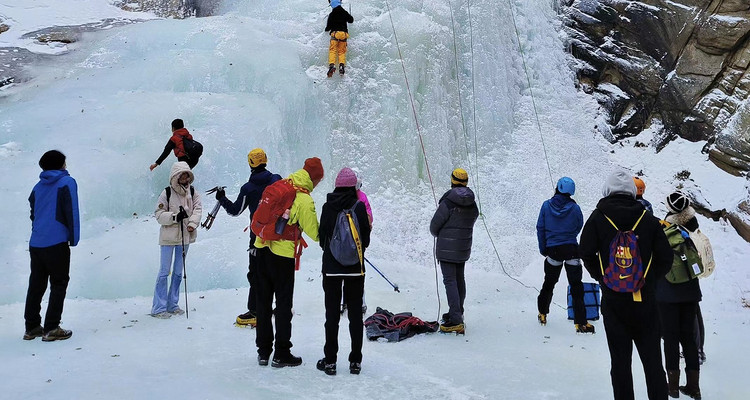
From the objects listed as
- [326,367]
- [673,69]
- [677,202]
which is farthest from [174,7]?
[677,202]

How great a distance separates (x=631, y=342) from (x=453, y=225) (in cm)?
272

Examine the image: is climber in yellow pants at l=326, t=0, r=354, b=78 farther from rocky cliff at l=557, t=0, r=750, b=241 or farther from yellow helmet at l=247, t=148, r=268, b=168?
rocky cliff at l=557, t=0, r=750, b=241

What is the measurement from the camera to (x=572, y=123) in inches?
483

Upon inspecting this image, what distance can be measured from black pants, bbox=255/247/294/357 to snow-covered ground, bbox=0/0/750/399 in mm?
225

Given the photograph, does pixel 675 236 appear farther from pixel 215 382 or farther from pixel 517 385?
pixel 215 382

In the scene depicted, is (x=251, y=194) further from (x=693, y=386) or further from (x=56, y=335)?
(x=693, y=386)

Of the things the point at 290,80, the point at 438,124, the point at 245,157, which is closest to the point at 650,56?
the point at 438,124

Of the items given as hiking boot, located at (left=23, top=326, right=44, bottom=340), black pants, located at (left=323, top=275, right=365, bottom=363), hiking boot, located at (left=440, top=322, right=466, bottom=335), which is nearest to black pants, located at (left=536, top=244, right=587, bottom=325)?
hiking boot, located at (left=440, top=322, right=466, bottom=335)

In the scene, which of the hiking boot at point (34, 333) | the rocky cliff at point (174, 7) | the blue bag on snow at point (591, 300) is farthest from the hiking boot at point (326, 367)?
the rocky cliff at point (174, 7)

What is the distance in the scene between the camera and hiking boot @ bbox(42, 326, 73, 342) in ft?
17.4

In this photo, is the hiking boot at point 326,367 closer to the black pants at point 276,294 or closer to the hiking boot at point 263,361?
the black pants at point 276,294

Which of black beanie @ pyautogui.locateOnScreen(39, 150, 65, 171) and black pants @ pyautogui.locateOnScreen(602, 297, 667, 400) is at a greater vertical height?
black beanie @ pyautogui.locateOnScreen(39, 150, 65, 171)

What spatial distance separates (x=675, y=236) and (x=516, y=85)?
8149 millimetres

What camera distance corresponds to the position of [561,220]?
252 inches
